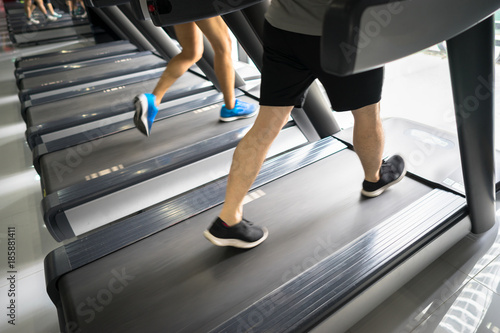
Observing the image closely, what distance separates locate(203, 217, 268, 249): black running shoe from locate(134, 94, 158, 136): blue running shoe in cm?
120

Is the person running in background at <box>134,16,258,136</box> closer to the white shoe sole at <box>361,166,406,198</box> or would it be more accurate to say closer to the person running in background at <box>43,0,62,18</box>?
the white shoe sole at <box>361,166,406,198</box>

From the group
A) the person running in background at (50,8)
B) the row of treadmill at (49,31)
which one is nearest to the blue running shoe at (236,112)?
the row of treadmill at (49,31)

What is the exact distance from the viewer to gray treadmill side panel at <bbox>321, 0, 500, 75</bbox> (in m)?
0.58

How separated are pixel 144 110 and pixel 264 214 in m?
1.15

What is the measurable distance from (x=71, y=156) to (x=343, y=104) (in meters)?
1.81

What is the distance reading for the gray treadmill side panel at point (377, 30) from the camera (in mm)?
576

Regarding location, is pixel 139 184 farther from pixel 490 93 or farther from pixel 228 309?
pixel 490 93

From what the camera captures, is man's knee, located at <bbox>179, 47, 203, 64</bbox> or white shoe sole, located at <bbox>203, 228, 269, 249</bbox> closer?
white shoe sole, located at <bbox>203, 228, 269, 249</bbox>

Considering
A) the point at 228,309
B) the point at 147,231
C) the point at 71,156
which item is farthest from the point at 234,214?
the point at 71,156

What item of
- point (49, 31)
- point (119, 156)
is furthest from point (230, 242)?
point (49, 31)

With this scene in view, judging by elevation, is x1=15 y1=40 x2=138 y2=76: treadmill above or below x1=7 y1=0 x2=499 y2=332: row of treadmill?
below
